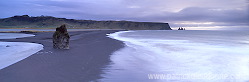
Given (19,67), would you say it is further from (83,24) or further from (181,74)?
(83,24)

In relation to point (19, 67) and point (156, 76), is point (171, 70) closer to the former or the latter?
point (156, 76)

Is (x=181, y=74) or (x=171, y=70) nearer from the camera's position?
(x=181, y=74)

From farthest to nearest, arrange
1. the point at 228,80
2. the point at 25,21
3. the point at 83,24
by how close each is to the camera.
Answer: the point at 83,24 → the point at 25,21 → the point at 228,80

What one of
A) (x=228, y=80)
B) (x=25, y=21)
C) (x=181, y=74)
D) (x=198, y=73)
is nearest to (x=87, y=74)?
(x=181, y=74)

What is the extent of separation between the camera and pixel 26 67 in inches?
272

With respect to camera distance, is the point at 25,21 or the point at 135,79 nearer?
the point at 135,79

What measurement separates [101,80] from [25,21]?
16942 cm

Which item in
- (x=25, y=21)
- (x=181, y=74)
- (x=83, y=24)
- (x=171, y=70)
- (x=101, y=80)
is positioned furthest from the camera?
(x=83, y=24)

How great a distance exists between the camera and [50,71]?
638 cm

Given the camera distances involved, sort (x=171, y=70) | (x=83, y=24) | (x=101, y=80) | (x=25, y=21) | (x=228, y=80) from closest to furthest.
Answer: (x=101, y=80)
(x=228, y=80)
(x=171, y=70)
(x=25, y=21)
(x=83, y=24)

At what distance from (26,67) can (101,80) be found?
2934mm

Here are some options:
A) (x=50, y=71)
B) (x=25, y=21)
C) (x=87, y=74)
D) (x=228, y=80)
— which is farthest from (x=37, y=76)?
(x=25, y=21)

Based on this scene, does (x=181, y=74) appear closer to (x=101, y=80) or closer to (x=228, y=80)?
(x=228, y=80)

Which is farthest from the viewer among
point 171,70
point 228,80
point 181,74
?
point 171,70
